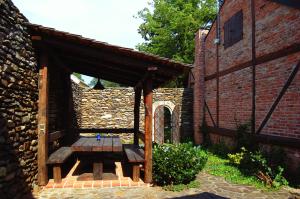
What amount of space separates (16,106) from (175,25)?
1861cm

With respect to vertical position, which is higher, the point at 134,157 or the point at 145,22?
the point at 145,22

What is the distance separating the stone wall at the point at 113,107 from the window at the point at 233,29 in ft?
16.3

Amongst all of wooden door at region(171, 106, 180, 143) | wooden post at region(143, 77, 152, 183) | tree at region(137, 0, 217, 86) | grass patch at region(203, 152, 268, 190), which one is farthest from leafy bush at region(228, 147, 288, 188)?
tree at region(137, 0, 217, 86)

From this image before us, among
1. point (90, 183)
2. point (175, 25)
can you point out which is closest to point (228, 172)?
point (90, 183)

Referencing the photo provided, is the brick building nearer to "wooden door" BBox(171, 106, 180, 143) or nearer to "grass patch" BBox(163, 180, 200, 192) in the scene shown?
"wooden door" BBox(171, 106, 180, 143)

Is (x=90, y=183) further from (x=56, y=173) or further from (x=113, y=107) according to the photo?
(x=113, y=107)

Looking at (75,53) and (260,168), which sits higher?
(75,53)

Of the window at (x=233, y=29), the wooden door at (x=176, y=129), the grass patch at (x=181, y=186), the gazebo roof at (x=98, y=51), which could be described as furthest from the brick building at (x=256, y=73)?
the gazebo roof at (x=98, y=51)

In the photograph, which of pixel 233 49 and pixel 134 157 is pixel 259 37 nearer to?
pixel 233 49

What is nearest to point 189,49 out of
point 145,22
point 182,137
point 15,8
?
point 145,22

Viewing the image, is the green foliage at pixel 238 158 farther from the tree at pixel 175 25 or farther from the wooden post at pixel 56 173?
the tree at pixel 175 25

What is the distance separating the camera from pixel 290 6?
7.24m

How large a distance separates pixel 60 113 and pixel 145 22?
18.7m

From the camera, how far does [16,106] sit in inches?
201
